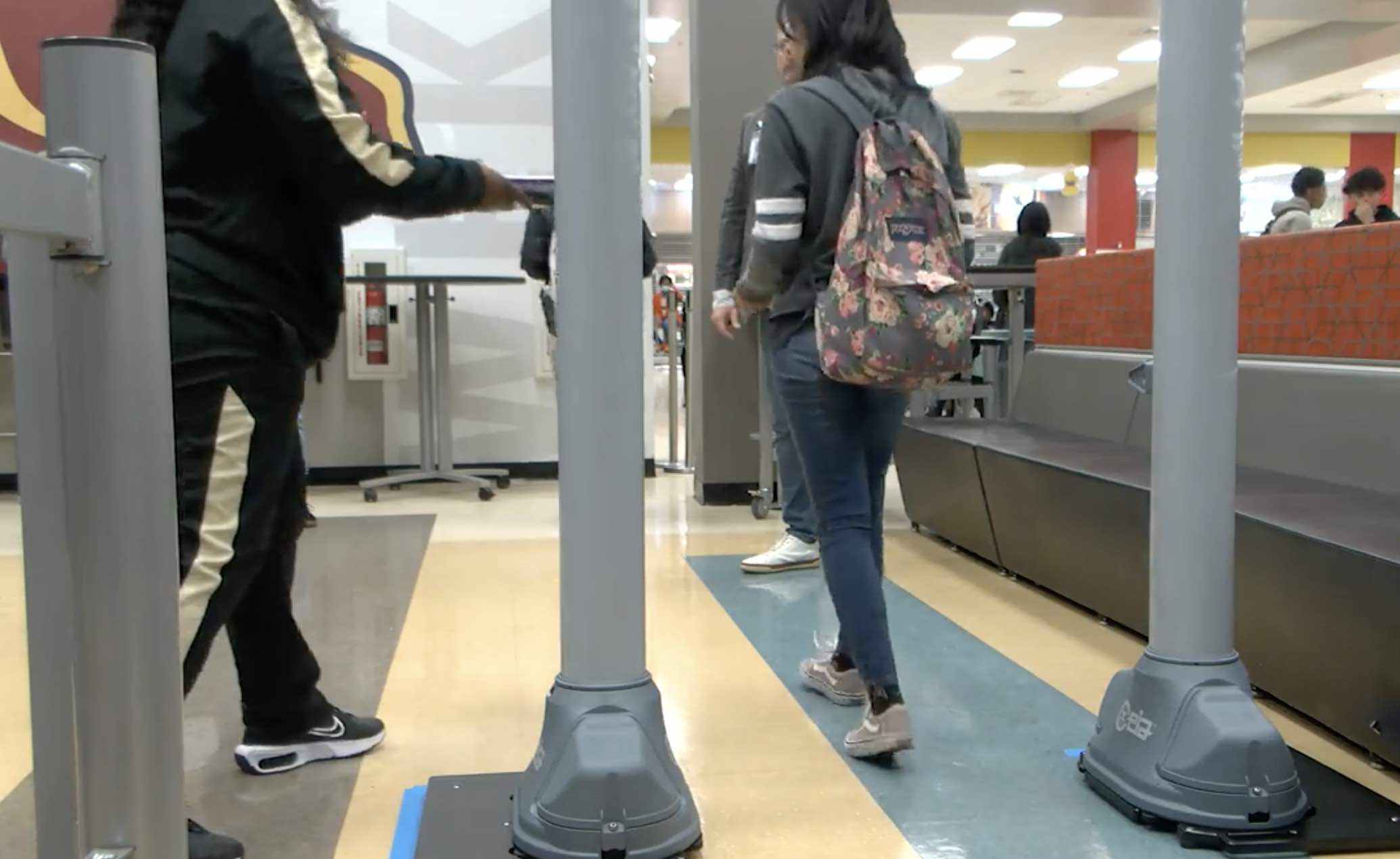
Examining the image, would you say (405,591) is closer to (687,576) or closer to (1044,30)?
(687,576)

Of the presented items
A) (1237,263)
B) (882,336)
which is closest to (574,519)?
(882,336)

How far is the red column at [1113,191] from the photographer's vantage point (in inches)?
579

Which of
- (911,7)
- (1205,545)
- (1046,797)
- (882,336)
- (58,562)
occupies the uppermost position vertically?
(911,7)

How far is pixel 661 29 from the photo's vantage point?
10375 mm

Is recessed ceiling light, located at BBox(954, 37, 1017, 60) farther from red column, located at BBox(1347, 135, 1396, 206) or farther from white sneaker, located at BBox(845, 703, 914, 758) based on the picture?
white sneaker, located at BBox(845, 703, 914, 758)

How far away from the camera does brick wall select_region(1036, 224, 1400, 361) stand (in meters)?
2.40

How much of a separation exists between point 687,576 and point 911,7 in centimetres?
597

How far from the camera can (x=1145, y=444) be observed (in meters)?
3.20

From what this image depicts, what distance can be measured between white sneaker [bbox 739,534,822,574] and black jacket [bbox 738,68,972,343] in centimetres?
153

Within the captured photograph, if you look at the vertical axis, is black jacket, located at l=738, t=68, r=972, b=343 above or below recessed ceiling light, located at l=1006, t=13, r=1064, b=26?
below

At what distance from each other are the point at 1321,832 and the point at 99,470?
5.17 feet

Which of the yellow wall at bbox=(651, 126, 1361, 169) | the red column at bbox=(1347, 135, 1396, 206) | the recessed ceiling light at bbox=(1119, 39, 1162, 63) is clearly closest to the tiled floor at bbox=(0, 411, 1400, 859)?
the recessed ceiling light at bbox=(1119, 39, 1162, 63)

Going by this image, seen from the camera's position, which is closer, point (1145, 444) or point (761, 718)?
point (761, 718)

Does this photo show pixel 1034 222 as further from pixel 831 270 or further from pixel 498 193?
pixel 498 193
